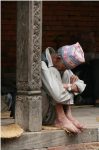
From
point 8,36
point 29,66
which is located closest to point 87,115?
point 29,66

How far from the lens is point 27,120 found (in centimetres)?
662

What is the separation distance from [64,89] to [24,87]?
0.50m

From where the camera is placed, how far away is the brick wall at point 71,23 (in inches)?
417

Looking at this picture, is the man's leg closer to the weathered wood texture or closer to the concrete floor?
the weathered wood texture

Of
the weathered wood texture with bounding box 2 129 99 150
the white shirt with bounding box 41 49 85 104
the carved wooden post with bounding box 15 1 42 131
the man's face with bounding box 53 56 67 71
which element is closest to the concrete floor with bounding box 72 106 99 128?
the weathered wood texture with bounding box 2 129 99 150

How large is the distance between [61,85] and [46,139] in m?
0.68

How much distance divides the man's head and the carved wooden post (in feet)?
1.13

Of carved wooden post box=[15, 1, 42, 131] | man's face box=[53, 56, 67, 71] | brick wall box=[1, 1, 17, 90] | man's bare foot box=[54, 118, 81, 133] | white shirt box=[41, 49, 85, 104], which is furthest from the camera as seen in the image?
brick wall box=[1, 1, 17, 90]

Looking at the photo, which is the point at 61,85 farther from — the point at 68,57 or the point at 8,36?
the point at 8,36

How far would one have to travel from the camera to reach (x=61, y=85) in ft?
22.4

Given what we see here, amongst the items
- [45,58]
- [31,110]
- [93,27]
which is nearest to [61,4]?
[93,27]

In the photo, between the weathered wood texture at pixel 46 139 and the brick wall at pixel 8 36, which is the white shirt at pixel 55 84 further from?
the brick wall at pixel 8 36

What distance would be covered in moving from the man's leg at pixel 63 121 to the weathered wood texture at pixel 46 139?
0.09m

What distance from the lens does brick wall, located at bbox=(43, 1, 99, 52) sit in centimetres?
1060
